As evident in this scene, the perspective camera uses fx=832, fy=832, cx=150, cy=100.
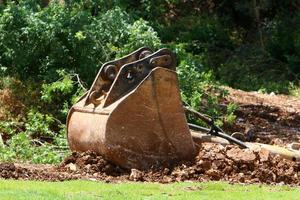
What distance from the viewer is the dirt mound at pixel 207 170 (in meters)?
8.53

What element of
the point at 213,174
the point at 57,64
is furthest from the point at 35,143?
the point at 213,174

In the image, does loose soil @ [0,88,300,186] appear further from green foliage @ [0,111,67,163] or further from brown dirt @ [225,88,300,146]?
brown dirt @ [225,88,300,146]

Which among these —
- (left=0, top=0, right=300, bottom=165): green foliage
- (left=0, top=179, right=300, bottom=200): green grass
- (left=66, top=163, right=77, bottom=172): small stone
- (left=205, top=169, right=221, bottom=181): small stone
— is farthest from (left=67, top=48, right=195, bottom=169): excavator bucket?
(left=0, top=0, right=300, bottom=165): green foliage

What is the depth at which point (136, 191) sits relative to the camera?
764cm

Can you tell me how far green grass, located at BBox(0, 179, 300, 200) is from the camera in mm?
7207

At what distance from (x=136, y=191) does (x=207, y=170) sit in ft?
4.32

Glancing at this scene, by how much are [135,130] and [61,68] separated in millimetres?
5813

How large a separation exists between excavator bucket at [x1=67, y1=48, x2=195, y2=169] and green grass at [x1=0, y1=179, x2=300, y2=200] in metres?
0.67

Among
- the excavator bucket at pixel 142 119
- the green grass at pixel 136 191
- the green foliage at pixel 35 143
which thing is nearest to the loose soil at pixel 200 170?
the excavator bucket at pixel 142 119

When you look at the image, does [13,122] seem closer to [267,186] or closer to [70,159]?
→ [70,159]

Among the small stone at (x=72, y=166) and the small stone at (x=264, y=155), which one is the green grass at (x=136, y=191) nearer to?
the small stone at (x=264, y=155)

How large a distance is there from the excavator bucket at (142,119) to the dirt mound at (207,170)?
127 millimetres

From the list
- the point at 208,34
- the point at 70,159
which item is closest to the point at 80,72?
the point at 70,159

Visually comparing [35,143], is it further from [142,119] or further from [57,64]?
[142,119]
